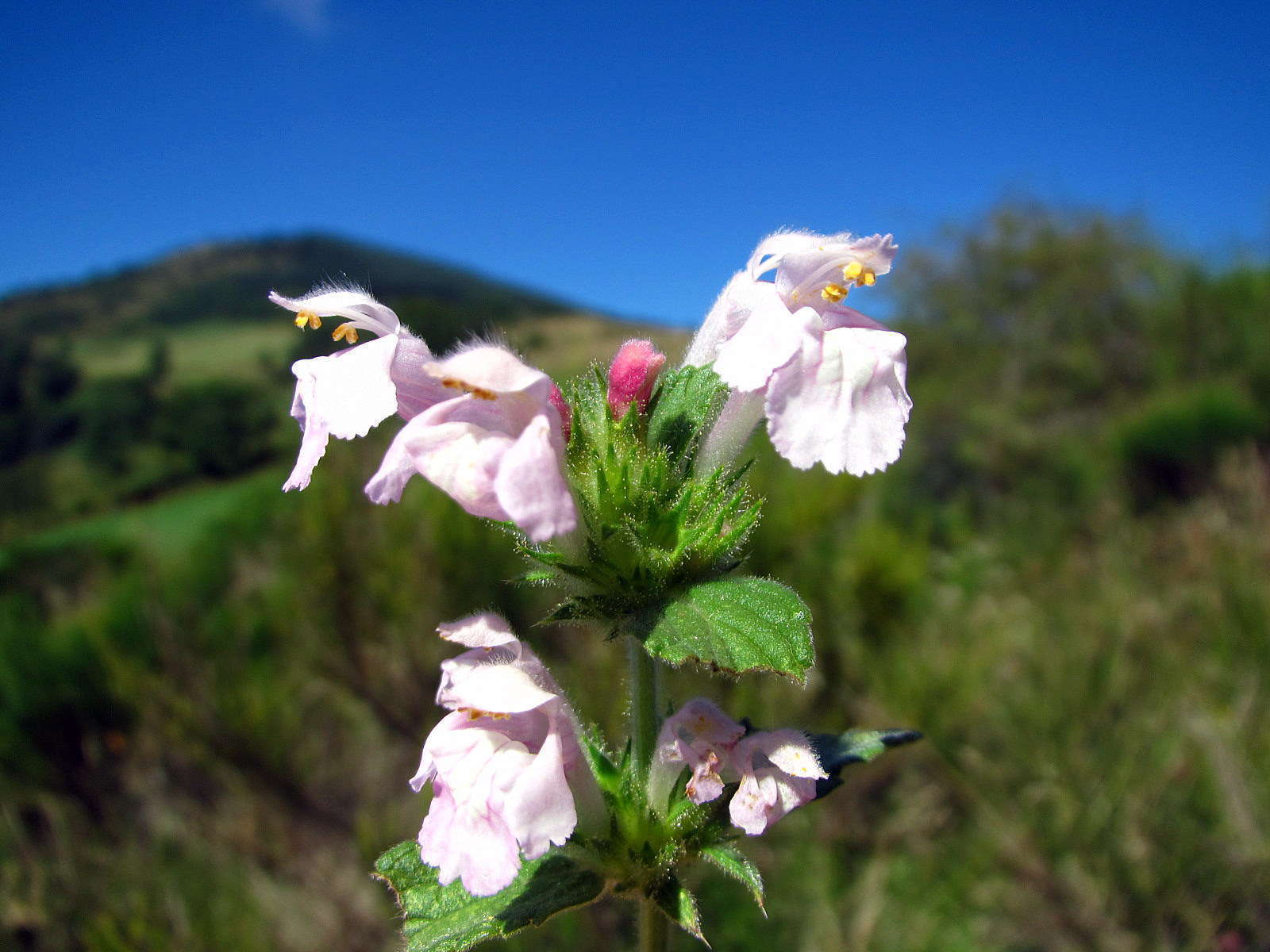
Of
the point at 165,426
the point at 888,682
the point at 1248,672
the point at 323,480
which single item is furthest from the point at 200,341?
the point at 1248,672

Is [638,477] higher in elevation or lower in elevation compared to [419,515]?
higher

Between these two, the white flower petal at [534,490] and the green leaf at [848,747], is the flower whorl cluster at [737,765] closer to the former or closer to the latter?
the green leaf at [848,747]

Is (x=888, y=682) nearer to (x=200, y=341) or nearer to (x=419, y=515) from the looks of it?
(x=419, y=515)

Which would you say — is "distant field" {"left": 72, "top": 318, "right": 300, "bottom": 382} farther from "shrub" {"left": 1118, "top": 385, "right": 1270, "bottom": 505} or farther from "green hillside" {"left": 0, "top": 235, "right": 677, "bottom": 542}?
"shrub" {"left": 1118, "top": 385, "right": 1270, "bottom": 505}

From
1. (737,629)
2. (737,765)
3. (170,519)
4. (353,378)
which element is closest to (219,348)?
(170,519)

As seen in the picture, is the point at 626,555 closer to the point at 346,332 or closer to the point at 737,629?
the point at 737,629

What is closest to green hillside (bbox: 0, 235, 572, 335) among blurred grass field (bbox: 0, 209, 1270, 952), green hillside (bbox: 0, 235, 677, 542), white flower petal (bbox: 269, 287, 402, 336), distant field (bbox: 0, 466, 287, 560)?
green hillside (bbox: 0, 235, 677, 542)
